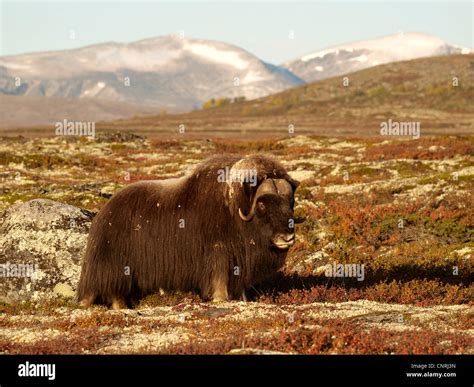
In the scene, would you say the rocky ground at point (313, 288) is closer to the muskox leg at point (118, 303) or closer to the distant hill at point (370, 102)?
the muskox leg at point (118, 303)

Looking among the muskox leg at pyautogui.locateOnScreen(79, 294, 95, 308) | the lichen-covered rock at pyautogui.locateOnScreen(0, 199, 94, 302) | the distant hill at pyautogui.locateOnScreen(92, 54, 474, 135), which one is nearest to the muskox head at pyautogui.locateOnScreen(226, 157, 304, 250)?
the muskox leg at pyautogui.locateOnScreen(79, 294, 95, 308)

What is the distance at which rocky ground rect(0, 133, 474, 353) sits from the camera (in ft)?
30.3

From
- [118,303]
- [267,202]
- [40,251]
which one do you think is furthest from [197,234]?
[40,251]

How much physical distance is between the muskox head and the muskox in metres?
0.02

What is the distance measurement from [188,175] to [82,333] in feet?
12.3

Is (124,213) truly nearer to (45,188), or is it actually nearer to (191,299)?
(191,299)

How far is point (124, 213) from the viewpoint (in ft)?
41.8

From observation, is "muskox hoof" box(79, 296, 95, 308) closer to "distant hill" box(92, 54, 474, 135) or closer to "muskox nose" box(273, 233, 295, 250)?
"muskox nose" box(273, 233, 295, 250)

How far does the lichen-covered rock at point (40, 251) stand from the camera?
14047 millimetres

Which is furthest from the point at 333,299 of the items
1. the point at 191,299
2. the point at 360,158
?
the point at 360,158

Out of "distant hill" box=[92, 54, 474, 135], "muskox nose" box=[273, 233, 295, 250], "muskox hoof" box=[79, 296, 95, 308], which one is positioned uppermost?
"distant hill" box=[92, 54, 474, 135]

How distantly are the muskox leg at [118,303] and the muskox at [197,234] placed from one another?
0.06 ft

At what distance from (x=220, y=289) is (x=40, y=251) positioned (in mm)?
4122

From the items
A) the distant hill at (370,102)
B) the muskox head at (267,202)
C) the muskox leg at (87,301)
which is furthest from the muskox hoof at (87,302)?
the distant hill at (370,102)
